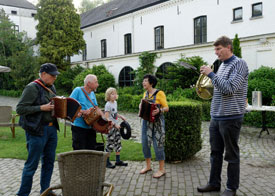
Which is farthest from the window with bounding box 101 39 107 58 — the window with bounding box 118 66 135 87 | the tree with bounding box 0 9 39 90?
the window with bounding box 118 66 135 87

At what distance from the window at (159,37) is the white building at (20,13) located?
31.3 metres

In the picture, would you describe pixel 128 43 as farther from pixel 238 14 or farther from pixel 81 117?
pixel 81 117

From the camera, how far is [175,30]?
21.0 m

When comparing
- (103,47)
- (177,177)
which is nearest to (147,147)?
(177,177)

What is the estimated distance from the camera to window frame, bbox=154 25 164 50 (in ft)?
73.2

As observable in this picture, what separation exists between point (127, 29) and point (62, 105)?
22.7 m

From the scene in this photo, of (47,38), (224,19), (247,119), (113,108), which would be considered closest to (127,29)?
(47,38)

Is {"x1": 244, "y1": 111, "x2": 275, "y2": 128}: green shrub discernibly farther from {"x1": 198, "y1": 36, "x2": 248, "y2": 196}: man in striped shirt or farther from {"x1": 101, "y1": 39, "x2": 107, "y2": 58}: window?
{"x1": 101, "y1": 39, "x2": 107, "y2": 58}: window

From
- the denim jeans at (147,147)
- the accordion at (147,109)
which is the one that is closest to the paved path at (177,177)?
the denim jeans at (147,147)

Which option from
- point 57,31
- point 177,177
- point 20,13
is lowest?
point 177,177

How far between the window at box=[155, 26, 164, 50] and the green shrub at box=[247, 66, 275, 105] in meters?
11.7

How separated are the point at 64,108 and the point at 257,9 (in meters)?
16.5

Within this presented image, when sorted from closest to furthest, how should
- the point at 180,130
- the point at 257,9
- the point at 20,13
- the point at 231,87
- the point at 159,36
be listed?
the point at 231,87 < the point at 180,130 < the point at 257,9 < the point at 159,36 < the point at 20,13

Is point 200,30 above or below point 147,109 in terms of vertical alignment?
above
